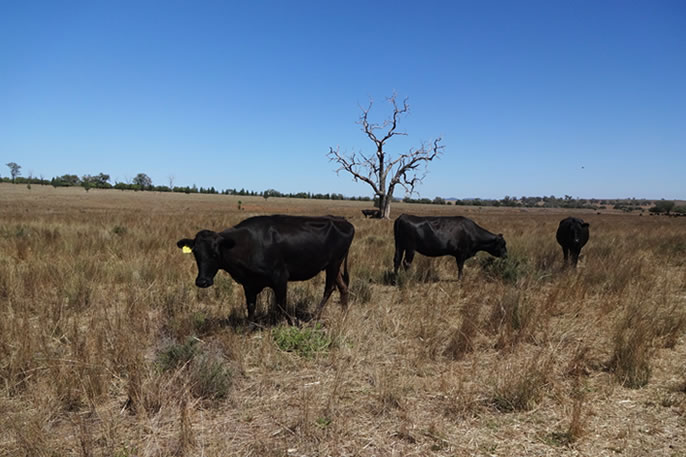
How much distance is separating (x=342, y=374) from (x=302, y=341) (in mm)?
976

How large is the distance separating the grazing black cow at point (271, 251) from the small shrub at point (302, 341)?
0.47 m

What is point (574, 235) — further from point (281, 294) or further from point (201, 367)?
point (201, 367)

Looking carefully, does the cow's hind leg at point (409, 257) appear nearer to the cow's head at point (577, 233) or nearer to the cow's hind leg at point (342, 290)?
the cow's hind leg at point (342, 290)

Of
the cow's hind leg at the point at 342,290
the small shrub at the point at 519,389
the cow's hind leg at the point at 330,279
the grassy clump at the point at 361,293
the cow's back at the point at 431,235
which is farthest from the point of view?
the cow's back at the point at 431,235

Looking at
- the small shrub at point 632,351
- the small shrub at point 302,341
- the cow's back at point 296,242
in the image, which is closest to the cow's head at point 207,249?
the cow's back at point 296,242

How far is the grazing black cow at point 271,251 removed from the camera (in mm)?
5332

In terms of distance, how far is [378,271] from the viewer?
10.1 metres

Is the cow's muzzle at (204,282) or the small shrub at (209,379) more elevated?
the cow's muzzle at (204,282)

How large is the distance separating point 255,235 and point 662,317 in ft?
20.4

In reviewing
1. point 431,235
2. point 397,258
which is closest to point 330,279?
point 397,258

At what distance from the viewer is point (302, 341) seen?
16.7 ft

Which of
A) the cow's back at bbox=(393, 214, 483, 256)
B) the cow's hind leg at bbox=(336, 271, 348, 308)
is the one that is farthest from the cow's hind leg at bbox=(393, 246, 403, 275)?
the cow's hind leg at bbox=(336, 271, 348, 308)

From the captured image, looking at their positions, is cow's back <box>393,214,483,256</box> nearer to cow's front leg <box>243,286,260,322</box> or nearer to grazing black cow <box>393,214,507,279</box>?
grazing black cow <box>393,214,507,279</box>

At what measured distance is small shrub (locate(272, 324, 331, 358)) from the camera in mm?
4953
